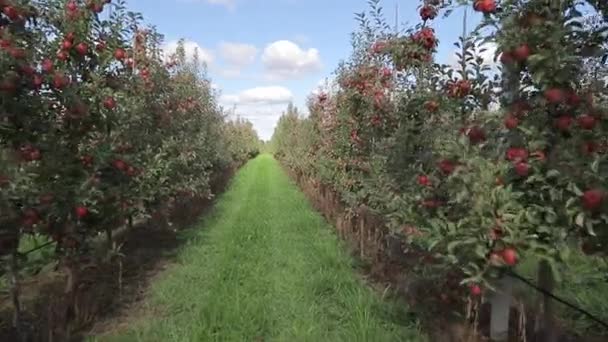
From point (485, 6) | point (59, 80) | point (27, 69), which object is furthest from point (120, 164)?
point (485, 6)

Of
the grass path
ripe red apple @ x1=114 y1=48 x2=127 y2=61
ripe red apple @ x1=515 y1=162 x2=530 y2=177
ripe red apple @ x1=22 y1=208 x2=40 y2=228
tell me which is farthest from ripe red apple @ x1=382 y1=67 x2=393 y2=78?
ripe red apple @ x1=22 y1=208 x2=40 y2=228

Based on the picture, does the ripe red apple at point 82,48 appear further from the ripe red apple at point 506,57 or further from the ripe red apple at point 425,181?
the ripe red apple at point 506,57

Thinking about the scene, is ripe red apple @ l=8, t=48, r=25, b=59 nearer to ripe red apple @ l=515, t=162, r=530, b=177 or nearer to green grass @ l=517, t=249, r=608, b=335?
ripe red apple @ l=515, t=162, r=530, b=177

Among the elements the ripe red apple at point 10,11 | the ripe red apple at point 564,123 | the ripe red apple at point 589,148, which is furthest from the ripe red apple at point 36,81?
the ripe red apple at point 589,148

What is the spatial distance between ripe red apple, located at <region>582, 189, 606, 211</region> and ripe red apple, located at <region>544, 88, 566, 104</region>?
51 cm

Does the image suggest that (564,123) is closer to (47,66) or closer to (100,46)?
(47,66)

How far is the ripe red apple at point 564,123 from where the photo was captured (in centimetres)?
280

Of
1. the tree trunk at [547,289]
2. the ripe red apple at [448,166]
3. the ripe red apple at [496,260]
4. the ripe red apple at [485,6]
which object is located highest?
the ripe red apple at [485,6]

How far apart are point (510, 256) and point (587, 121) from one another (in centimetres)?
75

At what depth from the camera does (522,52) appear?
9.16ft

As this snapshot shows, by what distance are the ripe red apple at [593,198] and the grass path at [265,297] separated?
224 centimetres

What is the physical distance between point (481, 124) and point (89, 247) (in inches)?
133

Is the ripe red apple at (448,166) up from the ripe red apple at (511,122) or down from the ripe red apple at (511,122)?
down

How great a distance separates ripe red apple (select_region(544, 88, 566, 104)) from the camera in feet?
9.09
